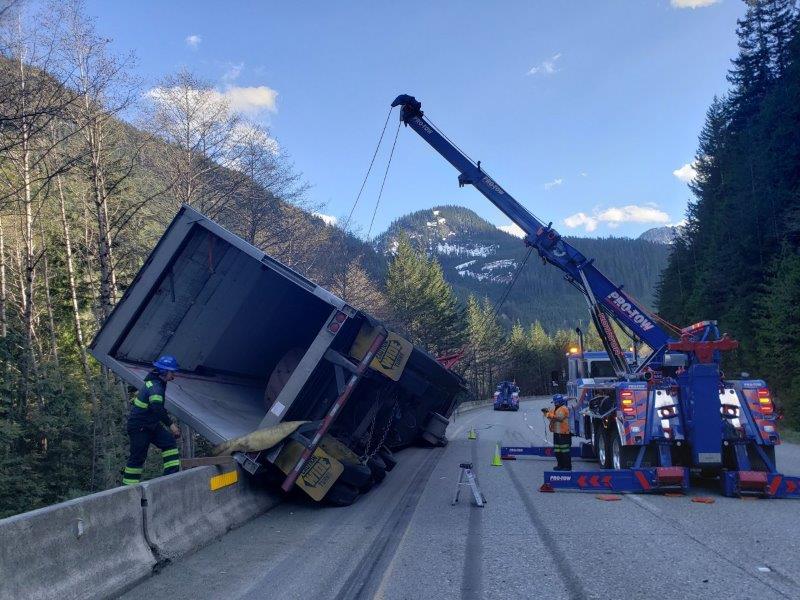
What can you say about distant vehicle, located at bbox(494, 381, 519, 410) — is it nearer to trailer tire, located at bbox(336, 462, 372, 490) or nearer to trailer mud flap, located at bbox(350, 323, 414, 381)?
trailer mud flap, located at bbox(350, 323, 414, 381)

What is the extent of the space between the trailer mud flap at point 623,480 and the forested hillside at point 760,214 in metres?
17.1

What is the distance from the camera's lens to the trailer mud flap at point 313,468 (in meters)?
7.94

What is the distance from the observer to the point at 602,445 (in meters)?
11.6

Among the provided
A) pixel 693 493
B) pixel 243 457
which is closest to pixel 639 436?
pixel 693 493

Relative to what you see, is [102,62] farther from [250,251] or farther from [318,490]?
[318,490]

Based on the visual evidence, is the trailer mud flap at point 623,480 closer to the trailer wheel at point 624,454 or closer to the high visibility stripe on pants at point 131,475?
the trailer wheel at point 624,454

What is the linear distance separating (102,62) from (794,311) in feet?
75.7

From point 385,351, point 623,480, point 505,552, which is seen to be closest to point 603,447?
point 623,480

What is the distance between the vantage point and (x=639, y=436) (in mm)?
9180

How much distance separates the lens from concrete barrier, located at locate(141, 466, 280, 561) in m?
5.61

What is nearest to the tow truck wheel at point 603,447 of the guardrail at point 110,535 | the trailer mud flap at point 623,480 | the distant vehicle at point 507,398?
the trailer mud flap at point 623,480

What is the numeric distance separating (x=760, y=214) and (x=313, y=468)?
27570 mm

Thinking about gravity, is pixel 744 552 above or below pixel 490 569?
above

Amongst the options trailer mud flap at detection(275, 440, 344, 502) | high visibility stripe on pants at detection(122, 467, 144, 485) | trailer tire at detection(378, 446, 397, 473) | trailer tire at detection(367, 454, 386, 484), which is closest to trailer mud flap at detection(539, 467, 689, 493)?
trailer tire at detection(367, 454, 386, 484)
